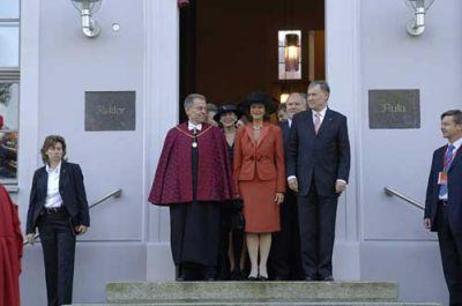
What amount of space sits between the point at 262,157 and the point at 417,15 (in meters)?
2.07

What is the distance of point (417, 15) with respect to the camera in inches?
368

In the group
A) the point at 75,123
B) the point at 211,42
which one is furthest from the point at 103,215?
the point at 211,42

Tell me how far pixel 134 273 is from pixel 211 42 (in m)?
6.25

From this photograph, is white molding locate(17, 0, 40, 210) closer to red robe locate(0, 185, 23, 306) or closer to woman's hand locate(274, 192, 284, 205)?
red robe locate(0, 185, 23, 306)

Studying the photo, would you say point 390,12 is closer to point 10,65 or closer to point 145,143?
point 145,143

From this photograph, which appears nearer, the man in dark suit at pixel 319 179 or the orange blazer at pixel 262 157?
the man in dark suit at pixel 319 179

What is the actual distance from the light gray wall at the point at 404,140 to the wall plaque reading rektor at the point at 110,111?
2.28 metres

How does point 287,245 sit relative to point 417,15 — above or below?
below

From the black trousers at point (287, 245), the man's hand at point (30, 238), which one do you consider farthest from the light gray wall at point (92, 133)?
the black trousers at point (287, 245)

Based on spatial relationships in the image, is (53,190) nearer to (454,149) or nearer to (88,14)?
(88,14)

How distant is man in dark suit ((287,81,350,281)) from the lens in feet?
28.3

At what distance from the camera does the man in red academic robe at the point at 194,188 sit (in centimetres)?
880

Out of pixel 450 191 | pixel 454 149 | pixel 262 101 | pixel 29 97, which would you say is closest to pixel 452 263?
pixel 450 191

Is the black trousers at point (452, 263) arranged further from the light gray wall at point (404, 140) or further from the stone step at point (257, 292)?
the stone step at point (257, 292)
